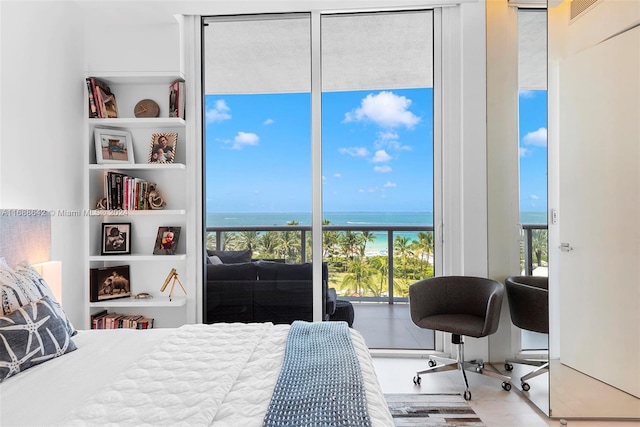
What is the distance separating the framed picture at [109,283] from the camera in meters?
3.19

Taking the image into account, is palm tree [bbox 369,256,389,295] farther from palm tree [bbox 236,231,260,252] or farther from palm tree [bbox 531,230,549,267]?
palm tree [bbox 531,230,549,267]

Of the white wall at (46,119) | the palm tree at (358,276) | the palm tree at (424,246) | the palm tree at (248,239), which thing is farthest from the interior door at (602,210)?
the white wall at (46,119)

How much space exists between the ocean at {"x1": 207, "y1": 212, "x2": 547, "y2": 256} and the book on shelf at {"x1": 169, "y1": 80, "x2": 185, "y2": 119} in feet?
2.82

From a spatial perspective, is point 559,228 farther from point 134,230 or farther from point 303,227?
point 134,230

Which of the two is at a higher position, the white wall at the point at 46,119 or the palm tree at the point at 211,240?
the white wall at the point at 46,119


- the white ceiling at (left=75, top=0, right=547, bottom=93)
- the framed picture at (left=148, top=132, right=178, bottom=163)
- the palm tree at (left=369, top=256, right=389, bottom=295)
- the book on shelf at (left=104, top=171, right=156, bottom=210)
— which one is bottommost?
the palm tree at (left=369, top=256, right=389, bottom=295)

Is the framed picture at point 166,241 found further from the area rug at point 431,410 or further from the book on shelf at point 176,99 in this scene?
the area rug at point 431,410

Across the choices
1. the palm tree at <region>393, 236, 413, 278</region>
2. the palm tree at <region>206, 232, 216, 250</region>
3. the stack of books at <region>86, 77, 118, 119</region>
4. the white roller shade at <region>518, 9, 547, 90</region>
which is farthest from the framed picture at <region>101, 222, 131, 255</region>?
the white roller shade at <region>518, 9, 547, 90</region>

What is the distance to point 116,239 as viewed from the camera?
10.8 ft

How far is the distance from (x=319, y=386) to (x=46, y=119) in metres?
2.60

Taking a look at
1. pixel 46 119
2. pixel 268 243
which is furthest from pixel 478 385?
pixel 46 119

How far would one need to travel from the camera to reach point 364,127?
3.42 meters

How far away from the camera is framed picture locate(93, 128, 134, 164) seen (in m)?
3.18

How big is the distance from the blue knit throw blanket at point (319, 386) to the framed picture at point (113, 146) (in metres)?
2.20
